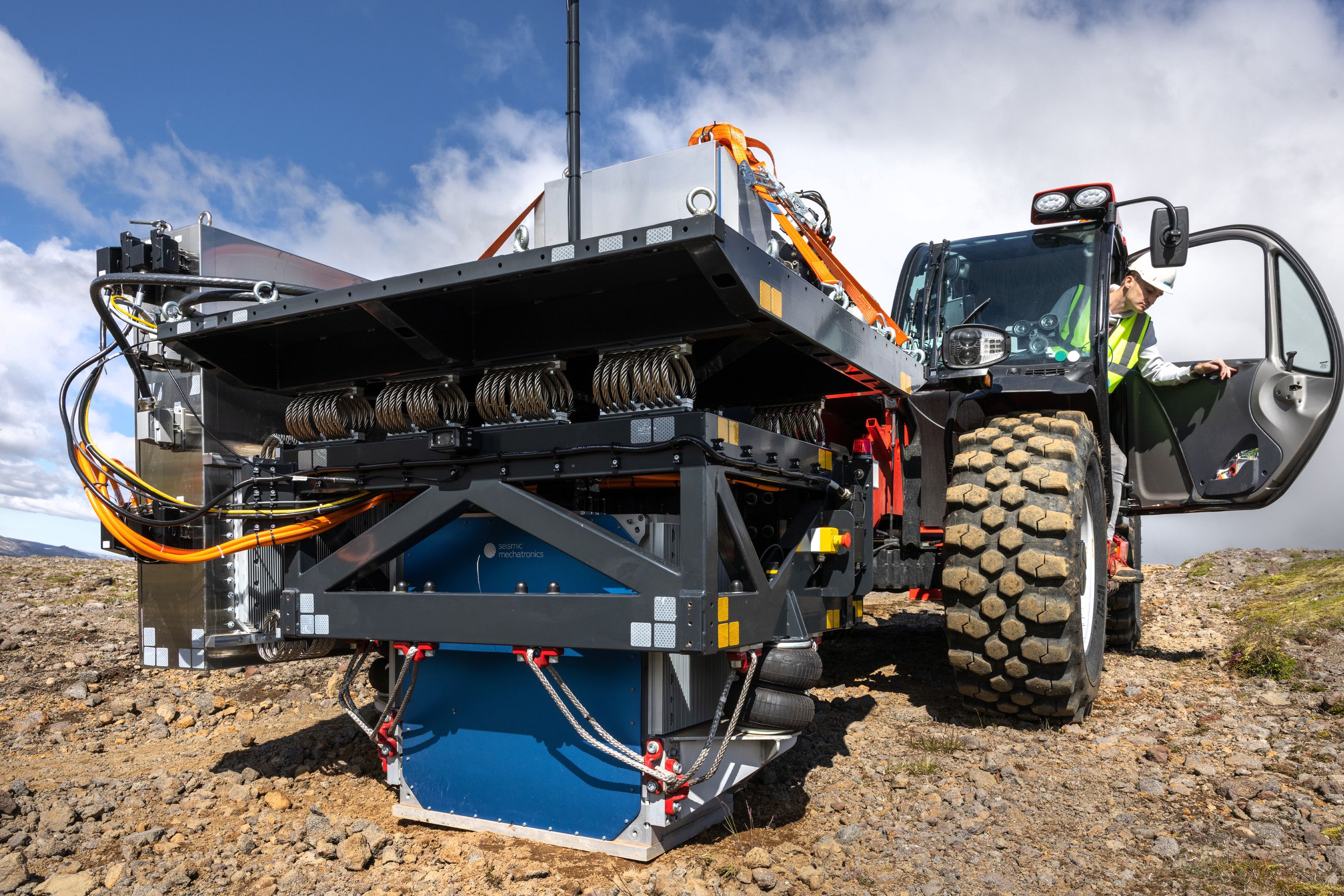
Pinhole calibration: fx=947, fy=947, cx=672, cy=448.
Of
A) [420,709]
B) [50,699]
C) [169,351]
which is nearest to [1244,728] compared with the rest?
[420,709]

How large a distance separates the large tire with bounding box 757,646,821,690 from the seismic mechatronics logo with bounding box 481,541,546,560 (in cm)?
89

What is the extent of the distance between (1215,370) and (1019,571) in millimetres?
2374

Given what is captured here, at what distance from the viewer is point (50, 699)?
554 centimetres

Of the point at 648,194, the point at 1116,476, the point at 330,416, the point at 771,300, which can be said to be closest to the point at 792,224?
the point at 648,194

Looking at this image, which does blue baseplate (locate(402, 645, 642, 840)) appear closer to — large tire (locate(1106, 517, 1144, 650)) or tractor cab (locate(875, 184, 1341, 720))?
tractor cab (locate(875, 184, 1341, 720))

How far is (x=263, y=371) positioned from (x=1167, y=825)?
403 centimetres

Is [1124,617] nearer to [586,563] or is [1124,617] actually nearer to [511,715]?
[511,715]

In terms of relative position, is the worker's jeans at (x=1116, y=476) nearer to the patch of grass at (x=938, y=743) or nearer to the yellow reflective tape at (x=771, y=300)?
the patch of grass at (x=938, y=743)

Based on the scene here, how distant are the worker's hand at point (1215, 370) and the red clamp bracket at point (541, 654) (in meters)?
4.15

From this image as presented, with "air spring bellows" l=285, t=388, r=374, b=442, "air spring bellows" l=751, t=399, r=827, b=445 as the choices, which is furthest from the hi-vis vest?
"air spring bellows" l=285, t=388, r=374, b=442

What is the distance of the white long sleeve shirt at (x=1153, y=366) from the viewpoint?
539 centimetres

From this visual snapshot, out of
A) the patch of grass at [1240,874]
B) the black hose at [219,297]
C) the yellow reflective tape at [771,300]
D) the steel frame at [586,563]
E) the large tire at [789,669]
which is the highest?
the black hose at [219,297]

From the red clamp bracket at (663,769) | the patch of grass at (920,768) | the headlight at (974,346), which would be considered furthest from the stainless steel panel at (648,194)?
the patch of grass at (920,768)

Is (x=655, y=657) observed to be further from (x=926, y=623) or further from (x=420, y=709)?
(x=926, y=623)
